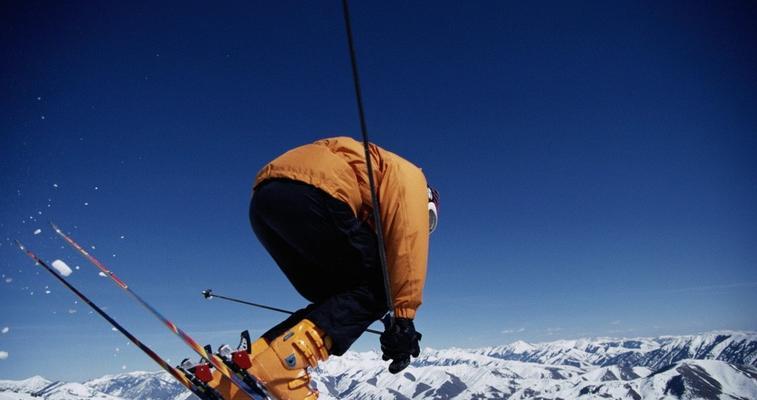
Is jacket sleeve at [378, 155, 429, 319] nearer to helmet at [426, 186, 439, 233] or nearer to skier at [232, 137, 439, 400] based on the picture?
skier at [232, 137, 439, 400]

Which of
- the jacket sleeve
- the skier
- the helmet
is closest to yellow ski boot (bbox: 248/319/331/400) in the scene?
the skier

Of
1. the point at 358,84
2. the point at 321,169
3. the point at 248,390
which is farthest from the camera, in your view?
the point at 321,169

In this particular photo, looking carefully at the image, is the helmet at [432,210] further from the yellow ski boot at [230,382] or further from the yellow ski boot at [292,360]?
the yellow ski boot at [230,382]

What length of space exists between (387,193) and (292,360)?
145cm

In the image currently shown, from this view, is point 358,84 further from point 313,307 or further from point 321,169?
point 313,307

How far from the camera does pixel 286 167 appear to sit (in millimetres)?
3516

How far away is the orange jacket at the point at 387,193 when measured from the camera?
3.39 meters

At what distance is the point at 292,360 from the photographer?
3.11 metres

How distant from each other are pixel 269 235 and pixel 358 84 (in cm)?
169

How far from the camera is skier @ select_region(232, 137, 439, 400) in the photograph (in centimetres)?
329

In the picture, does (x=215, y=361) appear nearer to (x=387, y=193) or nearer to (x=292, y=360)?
(x=292, y=360)

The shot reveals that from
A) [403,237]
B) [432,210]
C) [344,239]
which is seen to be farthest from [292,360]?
[432,210]

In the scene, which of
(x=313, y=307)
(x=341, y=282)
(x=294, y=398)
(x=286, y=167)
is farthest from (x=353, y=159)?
(x=294, y=398)

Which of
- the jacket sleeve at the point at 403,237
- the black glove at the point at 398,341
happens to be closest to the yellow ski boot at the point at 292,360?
the black glove at the point at 398,341
